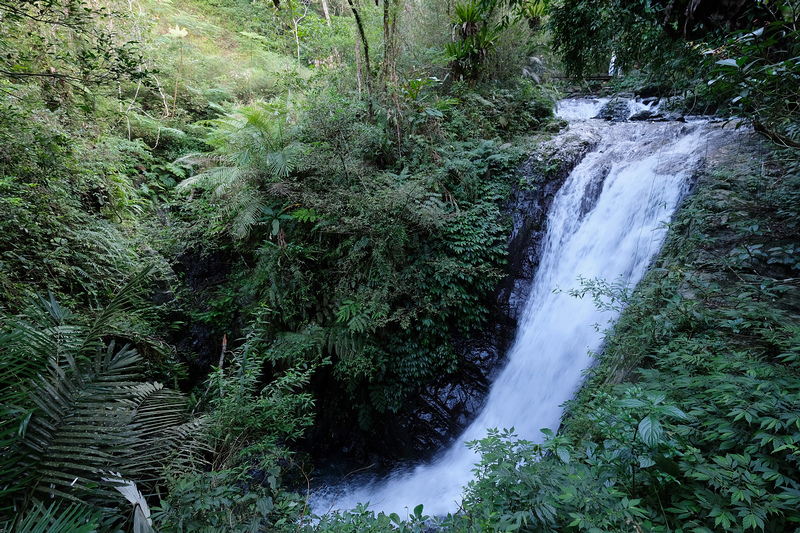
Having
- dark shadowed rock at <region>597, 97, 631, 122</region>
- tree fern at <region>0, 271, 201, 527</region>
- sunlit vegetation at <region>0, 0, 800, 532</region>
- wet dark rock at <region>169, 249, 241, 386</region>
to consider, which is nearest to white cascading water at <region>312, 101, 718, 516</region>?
sunlit vegetation at <region>0, 0, 800, 532</region>

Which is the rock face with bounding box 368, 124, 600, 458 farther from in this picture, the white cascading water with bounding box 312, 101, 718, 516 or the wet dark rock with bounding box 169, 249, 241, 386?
the wet dark rock with bounding box 169, 249, 241, 386

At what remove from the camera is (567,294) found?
528 centimetres

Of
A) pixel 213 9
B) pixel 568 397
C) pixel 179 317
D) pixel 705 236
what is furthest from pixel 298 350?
pixel 213 9

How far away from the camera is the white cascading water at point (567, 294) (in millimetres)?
4664

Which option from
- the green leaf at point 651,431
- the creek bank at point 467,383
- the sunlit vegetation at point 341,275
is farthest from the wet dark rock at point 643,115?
the green leaf at point 651,431

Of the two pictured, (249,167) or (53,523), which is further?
(249,167)

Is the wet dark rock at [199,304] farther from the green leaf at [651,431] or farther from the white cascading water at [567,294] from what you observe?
the green leaf at [651,431]

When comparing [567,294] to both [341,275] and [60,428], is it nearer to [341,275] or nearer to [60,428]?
[341,275]

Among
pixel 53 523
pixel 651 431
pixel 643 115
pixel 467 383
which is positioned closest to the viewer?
pixel 53 523

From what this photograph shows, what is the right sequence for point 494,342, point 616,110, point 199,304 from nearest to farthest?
point 494,342
point 199,304
point 616,110

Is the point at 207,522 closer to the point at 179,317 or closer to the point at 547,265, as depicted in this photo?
the point at 179,317

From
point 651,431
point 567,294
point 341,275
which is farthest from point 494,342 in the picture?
point 651,431

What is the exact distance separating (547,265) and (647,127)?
161 inches

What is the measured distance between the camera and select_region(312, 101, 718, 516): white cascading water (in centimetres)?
466
